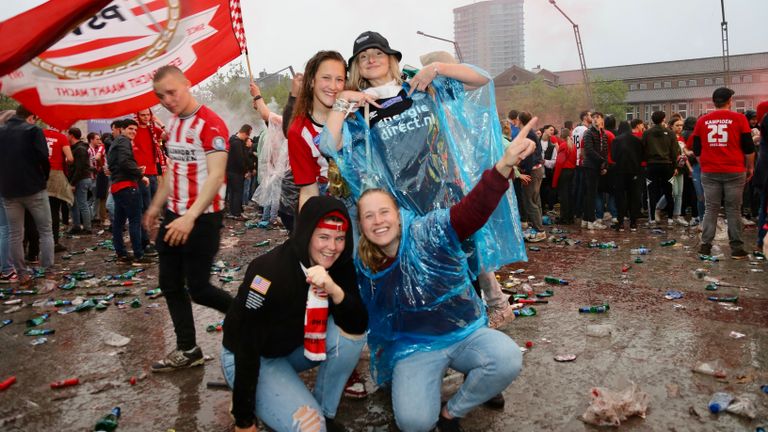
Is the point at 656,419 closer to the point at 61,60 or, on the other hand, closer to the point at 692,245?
the point at 61,60

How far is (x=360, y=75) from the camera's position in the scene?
3281mm

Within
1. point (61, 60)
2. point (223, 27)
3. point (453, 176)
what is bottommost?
point (453, 176)

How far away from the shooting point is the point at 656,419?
2799mm

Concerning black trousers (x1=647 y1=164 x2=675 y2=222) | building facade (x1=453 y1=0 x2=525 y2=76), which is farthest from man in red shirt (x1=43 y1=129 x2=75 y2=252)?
building facade (x1=453 y1=0 x2=525 y2=76)

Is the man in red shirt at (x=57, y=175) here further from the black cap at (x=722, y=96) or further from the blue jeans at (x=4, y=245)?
the black cap at (x=722, y=96)

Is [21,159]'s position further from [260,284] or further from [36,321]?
[260,284]

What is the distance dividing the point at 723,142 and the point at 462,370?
214 inches

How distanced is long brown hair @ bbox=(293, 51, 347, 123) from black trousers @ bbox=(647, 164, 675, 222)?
25.1ft

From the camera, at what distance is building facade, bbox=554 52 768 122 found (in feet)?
243

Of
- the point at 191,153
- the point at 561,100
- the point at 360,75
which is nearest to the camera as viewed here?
the point at 360,75

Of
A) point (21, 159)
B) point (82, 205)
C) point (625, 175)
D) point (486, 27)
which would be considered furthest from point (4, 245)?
point (486, 27)

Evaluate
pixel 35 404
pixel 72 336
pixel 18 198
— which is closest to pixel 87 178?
pixel 18 198

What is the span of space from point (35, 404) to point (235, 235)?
6.62m

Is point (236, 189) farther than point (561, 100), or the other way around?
point (561, 100)
